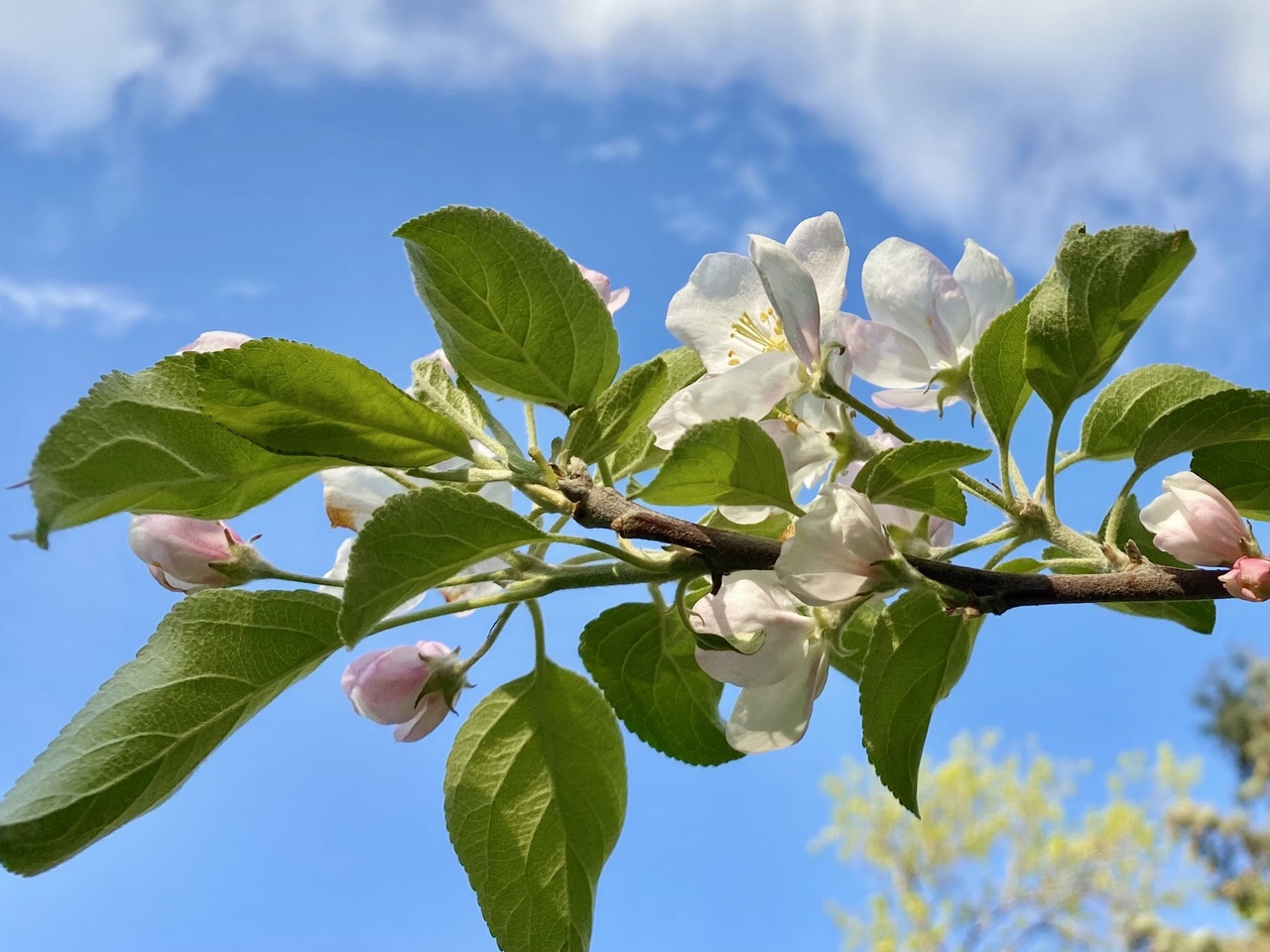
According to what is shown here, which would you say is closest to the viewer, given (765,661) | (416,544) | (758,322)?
(416,544)

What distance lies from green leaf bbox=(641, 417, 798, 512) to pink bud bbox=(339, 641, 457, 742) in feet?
0.83

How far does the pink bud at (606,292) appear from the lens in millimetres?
784

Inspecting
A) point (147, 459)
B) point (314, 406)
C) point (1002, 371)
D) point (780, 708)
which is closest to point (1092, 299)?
point (1002, 371)

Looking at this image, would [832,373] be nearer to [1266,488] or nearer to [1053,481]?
[1053,481]

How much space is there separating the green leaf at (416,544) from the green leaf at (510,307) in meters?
0.12

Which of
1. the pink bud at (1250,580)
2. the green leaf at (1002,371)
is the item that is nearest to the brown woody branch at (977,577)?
the pink bud at (1250,580)

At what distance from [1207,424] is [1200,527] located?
6cm

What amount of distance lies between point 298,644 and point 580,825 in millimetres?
250

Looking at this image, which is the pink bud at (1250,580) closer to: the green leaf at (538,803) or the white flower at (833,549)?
the white flower at (833,549)

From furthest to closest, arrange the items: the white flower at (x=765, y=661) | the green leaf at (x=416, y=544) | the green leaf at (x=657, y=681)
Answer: the green leaf at (x=657, y=681) → the white flower at (x=765, y=661) → the green leaf at (x=416, y=544)

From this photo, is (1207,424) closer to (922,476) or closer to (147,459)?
(922,476)

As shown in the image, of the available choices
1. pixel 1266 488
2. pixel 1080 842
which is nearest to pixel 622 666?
pixel 1266 488

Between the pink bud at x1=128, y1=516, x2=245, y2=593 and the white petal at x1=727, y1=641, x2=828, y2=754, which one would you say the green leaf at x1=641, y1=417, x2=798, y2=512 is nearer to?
the white petal at x1=727, y1=641, x2=828, y2=754

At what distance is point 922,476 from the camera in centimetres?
63
